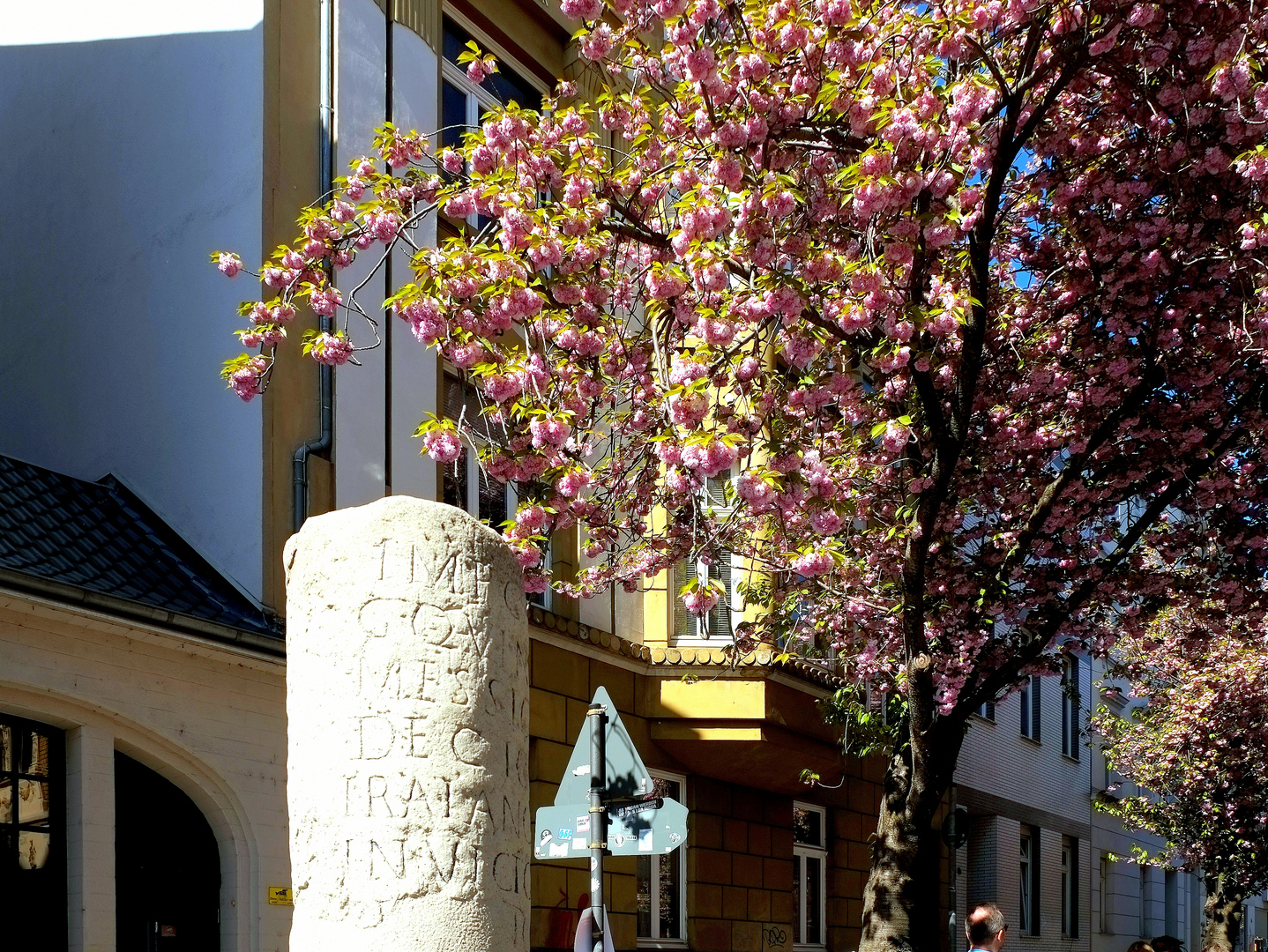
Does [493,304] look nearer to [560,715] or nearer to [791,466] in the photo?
[791,466]

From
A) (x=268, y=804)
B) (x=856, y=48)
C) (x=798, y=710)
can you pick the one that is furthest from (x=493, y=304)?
(x=798, y=710)

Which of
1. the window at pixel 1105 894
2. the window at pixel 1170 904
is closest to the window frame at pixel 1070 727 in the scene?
the window at pixel 1105 894

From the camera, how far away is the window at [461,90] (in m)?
16.2

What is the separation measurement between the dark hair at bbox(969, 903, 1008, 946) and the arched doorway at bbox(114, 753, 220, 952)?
618 cm

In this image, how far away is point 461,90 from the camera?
16.4 metres

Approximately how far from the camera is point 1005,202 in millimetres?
12461

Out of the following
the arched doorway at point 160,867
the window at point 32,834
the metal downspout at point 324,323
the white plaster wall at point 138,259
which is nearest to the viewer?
the window at point 32,834

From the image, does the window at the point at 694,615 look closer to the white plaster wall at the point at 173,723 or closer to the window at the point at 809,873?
the window at the point at 809,873

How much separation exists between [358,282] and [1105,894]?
26.6 m

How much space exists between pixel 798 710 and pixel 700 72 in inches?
398

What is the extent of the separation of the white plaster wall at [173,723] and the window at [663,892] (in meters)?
5.77

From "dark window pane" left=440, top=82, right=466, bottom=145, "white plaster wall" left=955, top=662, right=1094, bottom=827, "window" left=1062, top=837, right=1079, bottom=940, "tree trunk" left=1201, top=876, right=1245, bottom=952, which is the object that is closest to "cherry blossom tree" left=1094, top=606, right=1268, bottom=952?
"tree trunk" left=1201, top=876, right=1245, bottom=952

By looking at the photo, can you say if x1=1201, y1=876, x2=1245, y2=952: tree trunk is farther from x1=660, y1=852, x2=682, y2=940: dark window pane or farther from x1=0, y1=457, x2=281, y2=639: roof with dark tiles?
x1=0, y1=457, x2=281, y2=639: roof with dark tiles

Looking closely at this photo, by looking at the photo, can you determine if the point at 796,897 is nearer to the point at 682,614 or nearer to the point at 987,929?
the point at 682,614
